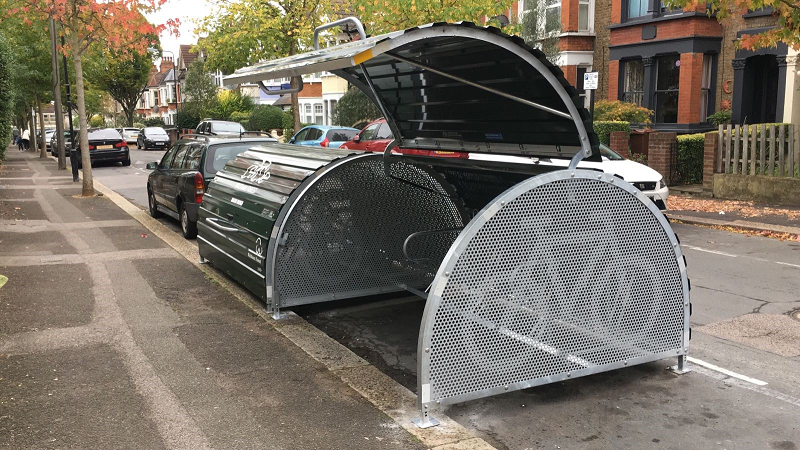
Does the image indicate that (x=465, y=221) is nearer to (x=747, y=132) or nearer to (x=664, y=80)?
(x=747, y=132)

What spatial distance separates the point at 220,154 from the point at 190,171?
24.1 inches

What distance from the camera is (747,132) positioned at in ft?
51.2

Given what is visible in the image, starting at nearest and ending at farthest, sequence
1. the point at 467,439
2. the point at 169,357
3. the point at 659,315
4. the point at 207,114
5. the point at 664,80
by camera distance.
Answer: the point at 467,439
the point at 659,315
the point at 169,357
the point at 664,80
the point at 207,114

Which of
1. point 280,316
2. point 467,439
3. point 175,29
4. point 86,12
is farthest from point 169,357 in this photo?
point 175,29

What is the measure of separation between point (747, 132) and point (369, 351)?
12591mm

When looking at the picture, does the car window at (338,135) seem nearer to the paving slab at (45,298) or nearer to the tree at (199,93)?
the paving slab at (45,298)

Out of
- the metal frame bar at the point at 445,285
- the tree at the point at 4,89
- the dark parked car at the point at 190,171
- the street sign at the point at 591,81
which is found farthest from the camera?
the tree at the point at 4,89

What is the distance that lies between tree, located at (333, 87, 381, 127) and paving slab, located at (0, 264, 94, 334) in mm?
25231

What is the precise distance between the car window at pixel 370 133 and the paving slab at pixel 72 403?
13555 millimetres

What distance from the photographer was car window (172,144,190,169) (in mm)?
12523

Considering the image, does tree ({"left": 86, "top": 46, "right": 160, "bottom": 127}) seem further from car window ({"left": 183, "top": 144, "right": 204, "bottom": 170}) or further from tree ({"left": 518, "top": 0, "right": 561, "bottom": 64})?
car window ({"left": 183, "top": 144, "right": 204, "bottom": 170})

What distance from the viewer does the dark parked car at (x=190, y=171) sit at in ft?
37.0

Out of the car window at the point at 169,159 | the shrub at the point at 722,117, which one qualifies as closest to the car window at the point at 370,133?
the car window at the point at 169,159

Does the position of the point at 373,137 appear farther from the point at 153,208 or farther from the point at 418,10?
the point at 153,208
